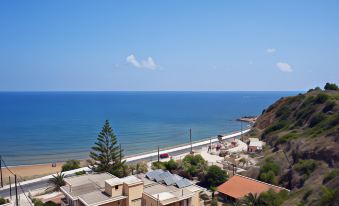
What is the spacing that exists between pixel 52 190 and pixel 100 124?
195 ft

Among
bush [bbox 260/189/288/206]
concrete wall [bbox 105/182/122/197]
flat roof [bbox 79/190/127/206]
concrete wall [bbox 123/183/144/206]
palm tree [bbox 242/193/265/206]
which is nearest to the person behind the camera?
flat roof [bbox 79/190/127/206]

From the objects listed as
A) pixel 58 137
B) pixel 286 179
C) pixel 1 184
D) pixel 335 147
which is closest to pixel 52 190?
pixel 1 184

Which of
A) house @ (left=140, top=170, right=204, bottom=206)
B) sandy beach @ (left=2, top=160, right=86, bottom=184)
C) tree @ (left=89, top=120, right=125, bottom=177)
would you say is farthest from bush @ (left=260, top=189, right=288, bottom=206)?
sandy beach @ (left=2, top=160, right=86, bottom=184)

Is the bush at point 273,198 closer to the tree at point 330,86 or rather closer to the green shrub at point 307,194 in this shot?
the green shrub at point 307,194

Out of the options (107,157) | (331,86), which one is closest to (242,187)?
(107,157)

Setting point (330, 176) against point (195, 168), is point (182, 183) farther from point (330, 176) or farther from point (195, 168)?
point (195, 168)

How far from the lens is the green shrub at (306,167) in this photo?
2564 centimetres

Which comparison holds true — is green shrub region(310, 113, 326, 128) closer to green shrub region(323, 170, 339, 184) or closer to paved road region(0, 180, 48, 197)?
green shrub region(323, 170, 339, 184)

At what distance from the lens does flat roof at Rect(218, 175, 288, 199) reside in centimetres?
2366

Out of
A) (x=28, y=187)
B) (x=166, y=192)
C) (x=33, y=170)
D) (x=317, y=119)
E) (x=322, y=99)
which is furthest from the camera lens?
(x=322, y=99)

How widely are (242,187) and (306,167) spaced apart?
20.4 ft

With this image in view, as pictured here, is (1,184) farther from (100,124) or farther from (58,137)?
(100,124)

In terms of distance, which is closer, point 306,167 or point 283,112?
point 306,167

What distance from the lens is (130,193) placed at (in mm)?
17969
